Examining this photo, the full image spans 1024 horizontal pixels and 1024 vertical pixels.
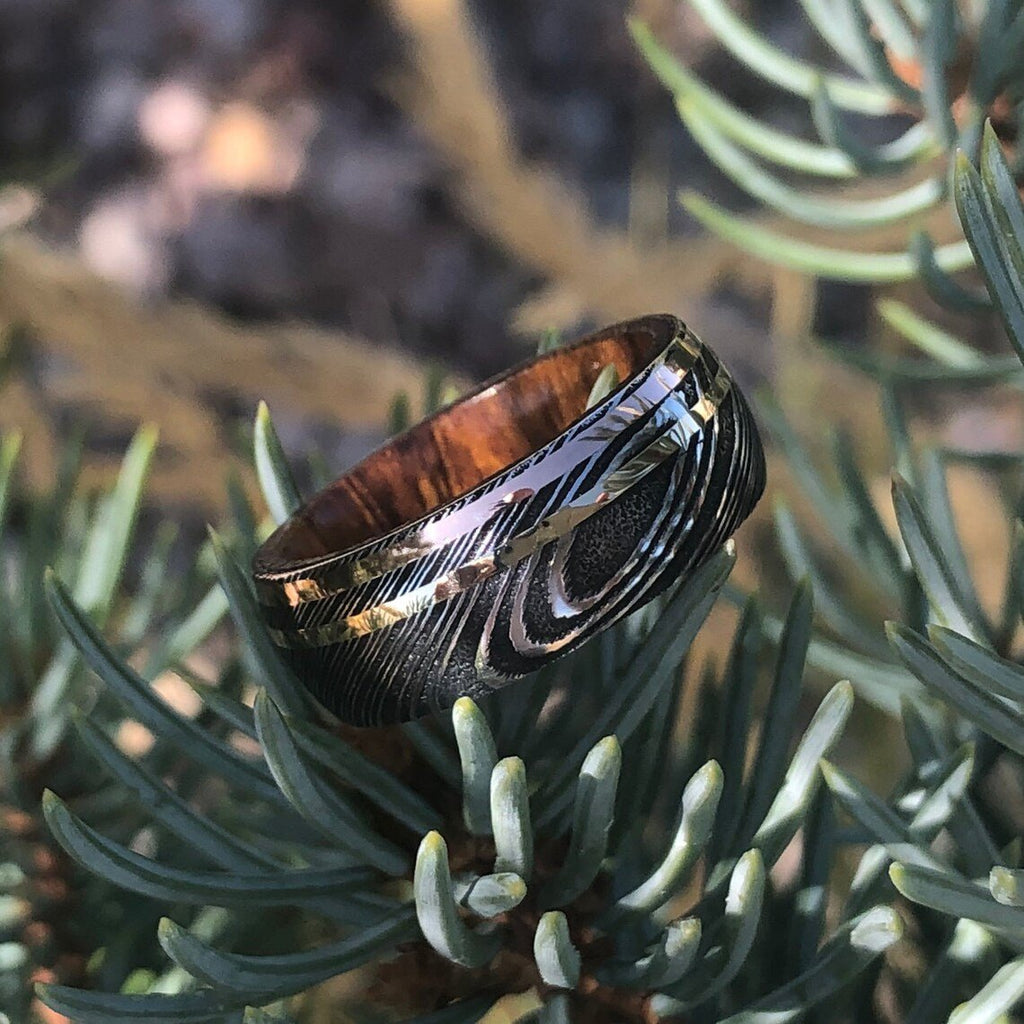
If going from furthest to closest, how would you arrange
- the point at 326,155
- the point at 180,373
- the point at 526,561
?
the point at 326,155
the point at 180,373
the point at 526,561

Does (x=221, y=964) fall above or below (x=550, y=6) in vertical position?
below

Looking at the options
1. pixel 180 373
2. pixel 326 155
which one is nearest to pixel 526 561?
pixel 180 373

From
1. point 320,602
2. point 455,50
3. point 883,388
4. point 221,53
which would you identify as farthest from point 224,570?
point 221,53

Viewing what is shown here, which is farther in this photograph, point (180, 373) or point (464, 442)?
point (180, 373)

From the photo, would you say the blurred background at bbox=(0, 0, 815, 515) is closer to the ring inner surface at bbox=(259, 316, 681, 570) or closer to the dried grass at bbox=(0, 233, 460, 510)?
the dried grass at bbox=(0, 233, 460, 510)

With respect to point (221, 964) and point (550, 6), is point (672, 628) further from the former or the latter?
point (550, 6)

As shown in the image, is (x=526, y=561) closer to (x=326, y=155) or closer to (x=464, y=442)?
(x=464, y=442)

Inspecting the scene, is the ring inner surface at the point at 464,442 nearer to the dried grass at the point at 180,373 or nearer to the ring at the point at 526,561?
the ring at the point at 526,561
